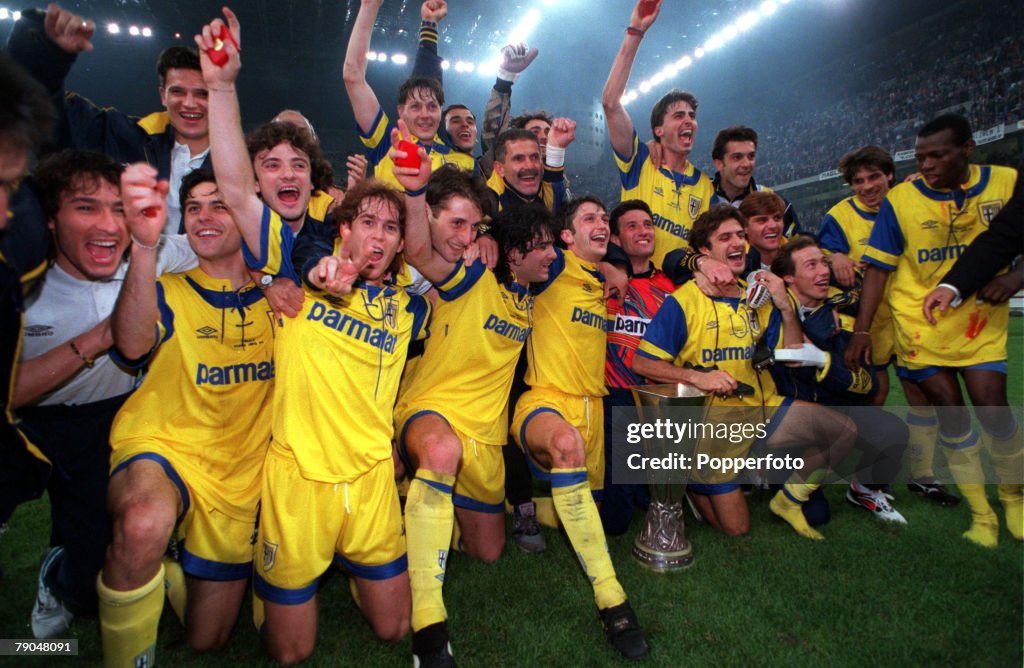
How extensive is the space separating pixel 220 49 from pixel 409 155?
0.81 m

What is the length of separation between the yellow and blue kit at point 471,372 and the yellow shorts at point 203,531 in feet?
2.99

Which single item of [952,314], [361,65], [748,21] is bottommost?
[952,314]

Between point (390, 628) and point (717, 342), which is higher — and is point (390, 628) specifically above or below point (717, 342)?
below

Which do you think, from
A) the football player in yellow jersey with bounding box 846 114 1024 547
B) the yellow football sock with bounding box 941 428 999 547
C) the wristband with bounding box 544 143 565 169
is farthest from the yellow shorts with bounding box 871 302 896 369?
the wristband with bounding box 544 143 565 169

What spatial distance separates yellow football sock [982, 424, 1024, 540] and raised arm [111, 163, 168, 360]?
472cm

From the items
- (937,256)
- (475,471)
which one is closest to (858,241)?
(937,256)

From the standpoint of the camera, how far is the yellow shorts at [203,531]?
2.45 m

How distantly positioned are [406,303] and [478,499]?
1.28 meters

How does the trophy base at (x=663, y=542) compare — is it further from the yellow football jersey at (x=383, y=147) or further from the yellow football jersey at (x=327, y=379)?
the yellow football jersey at (x=383, y=147)

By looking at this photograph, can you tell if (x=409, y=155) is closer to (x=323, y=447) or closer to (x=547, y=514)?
(x=323, y=447)

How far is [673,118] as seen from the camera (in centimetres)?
455

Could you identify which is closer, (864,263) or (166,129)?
(166,129)

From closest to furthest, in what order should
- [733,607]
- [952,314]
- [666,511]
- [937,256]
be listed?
[733,607]
[666,511]
[952,314]
[937,256]

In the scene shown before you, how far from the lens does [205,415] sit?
8.54 feet
